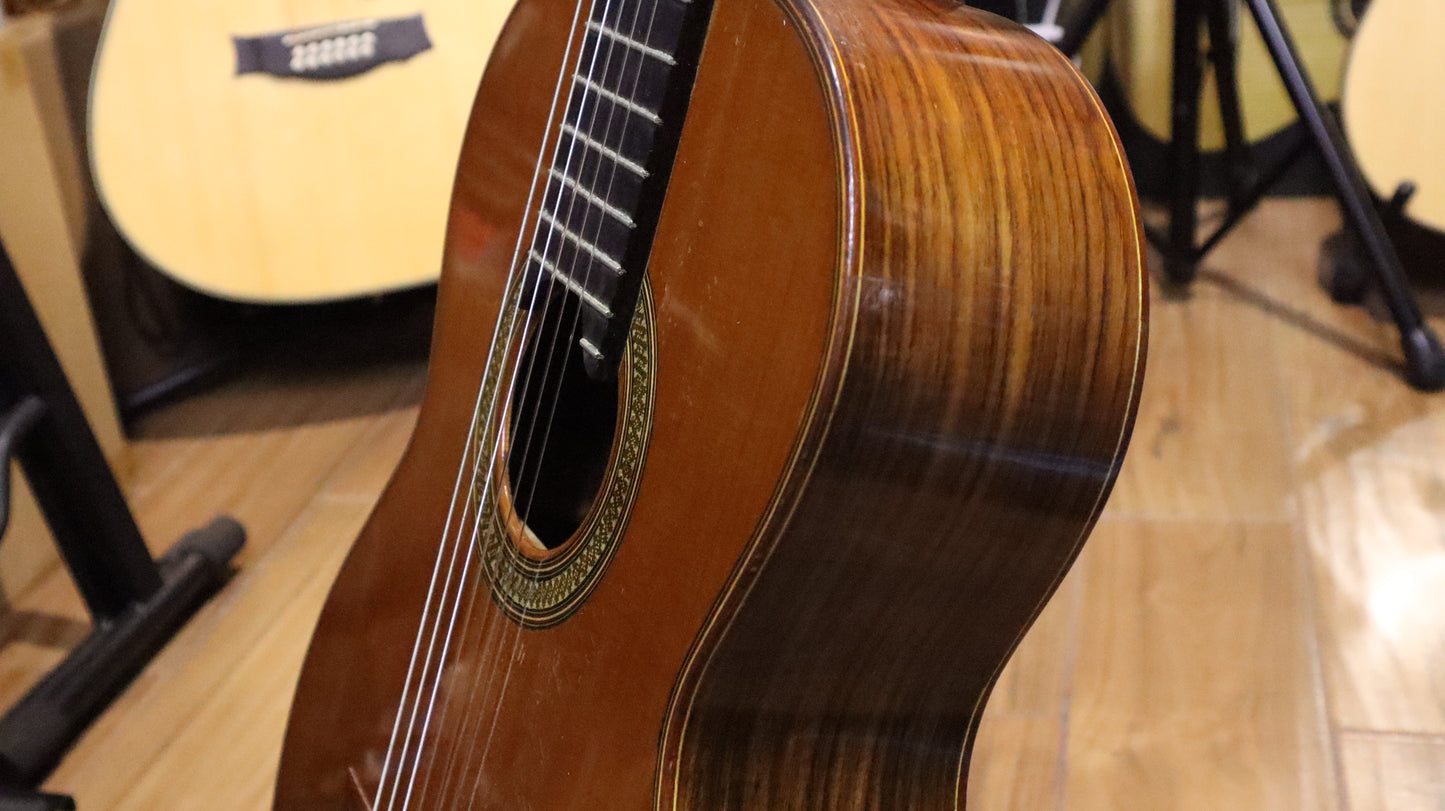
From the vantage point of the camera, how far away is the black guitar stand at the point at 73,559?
0.89 metres

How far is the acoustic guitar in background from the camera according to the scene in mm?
1153

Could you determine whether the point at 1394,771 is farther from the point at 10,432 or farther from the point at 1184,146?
the point at 10,432

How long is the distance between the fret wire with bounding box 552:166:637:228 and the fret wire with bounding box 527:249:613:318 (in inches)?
1.4

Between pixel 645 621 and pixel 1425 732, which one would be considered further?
pixel 1425 732

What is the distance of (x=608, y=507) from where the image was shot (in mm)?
467

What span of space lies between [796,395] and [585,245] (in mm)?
160

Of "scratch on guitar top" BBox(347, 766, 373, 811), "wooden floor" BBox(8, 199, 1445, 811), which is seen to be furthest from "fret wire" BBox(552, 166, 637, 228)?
"wooden floor" BBox(8, 199, 1445, 811)

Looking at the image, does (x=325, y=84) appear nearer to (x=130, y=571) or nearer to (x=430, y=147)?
(x=430, y=147)

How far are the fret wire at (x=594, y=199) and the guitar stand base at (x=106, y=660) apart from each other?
1.96 ft

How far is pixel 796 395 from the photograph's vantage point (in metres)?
0.36

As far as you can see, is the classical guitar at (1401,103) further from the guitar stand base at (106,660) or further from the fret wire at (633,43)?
the guitar stand base at (106,660)

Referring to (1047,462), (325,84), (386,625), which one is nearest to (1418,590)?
(1047,462)

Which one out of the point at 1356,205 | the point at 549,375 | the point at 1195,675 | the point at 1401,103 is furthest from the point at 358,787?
the point at 1401,103

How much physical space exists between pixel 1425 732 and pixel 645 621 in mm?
709
